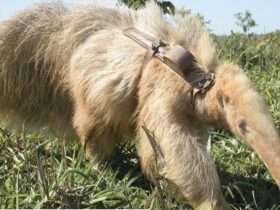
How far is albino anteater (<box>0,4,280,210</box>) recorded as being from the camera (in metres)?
4.82

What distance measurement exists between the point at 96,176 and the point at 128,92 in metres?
0.67

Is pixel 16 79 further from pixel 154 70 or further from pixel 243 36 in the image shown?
pixel 243 36

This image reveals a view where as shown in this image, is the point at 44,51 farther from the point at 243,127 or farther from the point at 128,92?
the point at 243,127

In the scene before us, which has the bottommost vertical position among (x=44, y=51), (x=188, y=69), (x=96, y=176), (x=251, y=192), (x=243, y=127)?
(x=96, y=176)

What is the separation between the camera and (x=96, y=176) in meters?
5.32

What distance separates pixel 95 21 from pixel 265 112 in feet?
6.08

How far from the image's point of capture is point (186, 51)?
16.7 feet

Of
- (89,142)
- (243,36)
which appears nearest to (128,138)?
(89,142)

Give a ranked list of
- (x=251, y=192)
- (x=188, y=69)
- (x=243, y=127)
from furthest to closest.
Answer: (x=251, y=192) → (x=188, y=69) → (x=243, y=127)

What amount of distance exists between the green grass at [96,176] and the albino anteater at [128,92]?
0.70 ft

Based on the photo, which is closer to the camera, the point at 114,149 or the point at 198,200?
the point at 198,200

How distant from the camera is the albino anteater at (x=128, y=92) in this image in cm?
482

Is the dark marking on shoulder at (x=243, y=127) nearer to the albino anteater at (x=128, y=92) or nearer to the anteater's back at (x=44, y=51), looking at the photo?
the albino anteater at (x=128, y=92)

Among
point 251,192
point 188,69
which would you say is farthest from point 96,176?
point 251,192
